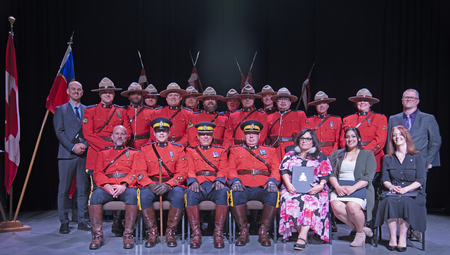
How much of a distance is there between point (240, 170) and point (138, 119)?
66.6 inches

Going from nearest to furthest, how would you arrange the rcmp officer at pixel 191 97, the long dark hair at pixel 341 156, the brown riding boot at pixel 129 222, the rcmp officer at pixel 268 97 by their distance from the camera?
1. the brown riding boot at pixel 129 222
2. the long dark hair at pixel 341 156
3. the rcmp officer at pixel 268 97
4. the rcmp officer at pixel 191 97

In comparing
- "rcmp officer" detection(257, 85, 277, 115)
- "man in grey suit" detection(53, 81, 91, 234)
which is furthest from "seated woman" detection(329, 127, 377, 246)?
"man in grey suit" detection(53, 81, 91, 234)

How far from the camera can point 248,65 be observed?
6680 millimetres

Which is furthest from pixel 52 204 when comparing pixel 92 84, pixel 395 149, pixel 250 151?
pixel 395 149

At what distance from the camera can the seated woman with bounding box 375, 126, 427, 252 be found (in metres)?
3.72

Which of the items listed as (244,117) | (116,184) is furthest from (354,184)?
(116,184)

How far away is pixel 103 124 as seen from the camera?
468cm

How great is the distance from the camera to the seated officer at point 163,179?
3877 millimetres

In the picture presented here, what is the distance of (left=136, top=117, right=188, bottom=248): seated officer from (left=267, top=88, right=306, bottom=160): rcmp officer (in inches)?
56.9

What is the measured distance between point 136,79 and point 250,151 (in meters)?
3.36

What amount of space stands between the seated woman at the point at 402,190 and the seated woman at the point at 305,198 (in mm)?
612

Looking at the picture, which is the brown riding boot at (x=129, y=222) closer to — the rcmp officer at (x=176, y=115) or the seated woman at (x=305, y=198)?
the rcmp officer at (x=176, y=115)

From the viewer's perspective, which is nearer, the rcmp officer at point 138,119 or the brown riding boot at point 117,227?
the brown riding boot at point 117,227

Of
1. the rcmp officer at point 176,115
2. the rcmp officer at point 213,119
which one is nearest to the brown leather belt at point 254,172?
the rcmp officer at point 213,119
